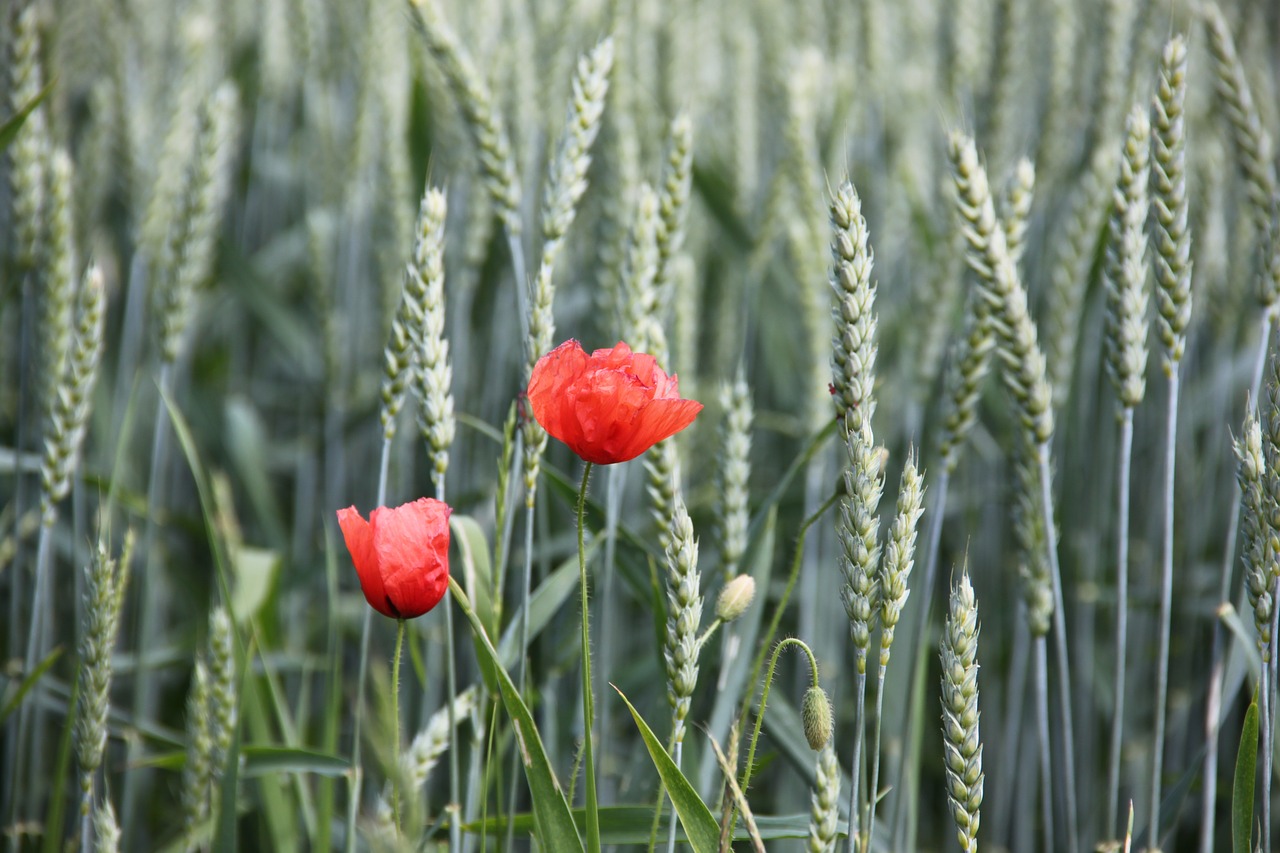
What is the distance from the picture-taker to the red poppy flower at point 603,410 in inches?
26.9

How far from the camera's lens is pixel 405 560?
2.31 feet

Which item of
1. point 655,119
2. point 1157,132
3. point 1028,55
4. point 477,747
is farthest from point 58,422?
point 1028,55

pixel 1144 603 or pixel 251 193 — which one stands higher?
pixel 251 193

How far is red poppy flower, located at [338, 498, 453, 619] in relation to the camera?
699 millimetres

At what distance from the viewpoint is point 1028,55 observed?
91.4 inches

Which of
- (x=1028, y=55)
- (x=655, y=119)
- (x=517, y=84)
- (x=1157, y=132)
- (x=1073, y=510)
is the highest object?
(x=1028, y=55)

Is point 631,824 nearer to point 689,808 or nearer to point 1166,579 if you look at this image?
point 689,808

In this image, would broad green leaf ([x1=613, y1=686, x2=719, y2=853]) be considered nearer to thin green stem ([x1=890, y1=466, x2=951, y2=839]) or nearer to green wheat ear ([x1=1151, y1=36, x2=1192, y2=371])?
thin green stem ([x1=890, y1=466, x2=951, y2=839])

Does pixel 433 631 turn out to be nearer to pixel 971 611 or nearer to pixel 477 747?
pixel 477 747

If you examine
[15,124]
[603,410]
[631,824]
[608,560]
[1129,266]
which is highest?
[15,124]

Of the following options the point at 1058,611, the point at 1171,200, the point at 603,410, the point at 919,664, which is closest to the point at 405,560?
the point at 603,410

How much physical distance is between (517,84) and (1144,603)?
1184 mm

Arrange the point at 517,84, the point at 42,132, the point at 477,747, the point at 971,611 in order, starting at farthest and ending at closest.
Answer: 1. the point at 517,84
2. the point at 42,132
3. the point at 477,747
4. the point at 971,611

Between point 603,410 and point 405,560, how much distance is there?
0.18m
